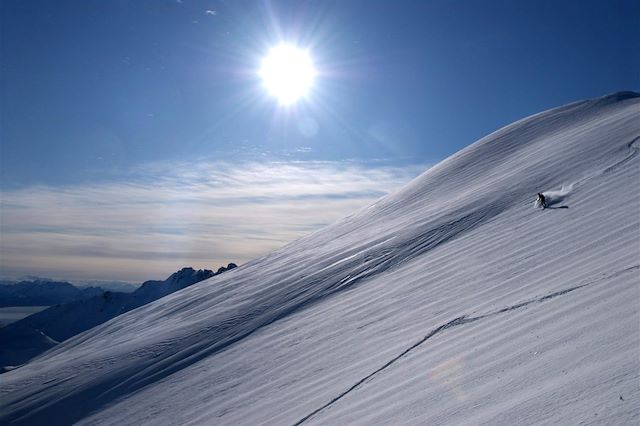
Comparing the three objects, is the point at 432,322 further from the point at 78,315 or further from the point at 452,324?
the point at 78,315

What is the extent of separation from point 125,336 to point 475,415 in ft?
49.2

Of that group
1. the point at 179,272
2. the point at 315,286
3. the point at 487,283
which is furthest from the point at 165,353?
the point at 179,272

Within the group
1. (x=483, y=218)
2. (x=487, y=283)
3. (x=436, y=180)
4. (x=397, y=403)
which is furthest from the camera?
(x=436, y=180)

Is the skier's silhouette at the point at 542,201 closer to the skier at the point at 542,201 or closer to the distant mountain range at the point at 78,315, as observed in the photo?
the skier at the point at 542,201

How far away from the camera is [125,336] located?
1677 centimetres

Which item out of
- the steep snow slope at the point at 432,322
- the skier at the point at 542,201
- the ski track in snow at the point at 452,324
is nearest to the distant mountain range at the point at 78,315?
the steep snow slope at the point at 432,322

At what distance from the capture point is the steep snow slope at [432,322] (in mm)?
4539

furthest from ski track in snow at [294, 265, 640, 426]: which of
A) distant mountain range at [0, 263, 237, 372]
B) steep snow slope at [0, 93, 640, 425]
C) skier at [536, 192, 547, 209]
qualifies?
distant mountain range at [0, 263, 237, 372]

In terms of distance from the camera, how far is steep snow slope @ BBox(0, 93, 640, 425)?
4539 millimetres

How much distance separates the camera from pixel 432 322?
24.0ft

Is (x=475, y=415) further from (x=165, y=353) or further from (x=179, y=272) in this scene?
(x=179, y=272)

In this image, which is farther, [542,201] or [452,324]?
[542,201]

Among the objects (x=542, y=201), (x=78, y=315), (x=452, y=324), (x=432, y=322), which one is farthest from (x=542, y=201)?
(x=78, y=315)

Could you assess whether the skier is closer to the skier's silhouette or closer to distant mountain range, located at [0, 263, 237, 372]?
the skier's silhouette
